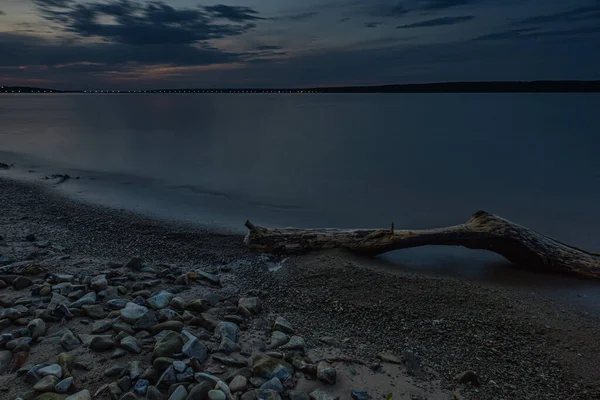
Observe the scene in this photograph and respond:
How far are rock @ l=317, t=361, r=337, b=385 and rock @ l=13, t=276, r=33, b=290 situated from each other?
3.31m

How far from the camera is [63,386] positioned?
2711mm

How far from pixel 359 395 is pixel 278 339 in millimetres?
941

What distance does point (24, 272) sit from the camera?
4.59 meters

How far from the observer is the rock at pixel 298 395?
2.89 metres

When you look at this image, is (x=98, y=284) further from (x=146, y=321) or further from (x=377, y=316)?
(x=377, y=316)

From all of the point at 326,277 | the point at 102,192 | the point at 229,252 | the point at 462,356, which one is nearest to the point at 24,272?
the point at 229,252

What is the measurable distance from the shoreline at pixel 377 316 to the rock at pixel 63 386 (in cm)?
10

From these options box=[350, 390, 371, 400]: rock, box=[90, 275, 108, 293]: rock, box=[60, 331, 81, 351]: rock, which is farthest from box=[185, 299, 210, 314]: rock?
box=[350, 390, 371, 400]: rock

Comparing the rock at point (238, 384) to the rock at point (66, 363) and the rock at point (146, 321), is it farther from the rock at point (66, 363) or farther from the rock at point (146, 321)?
the rock at point (66, 363)

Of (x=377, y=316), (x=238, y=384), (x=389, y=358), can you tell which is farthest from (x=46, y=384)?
(x=377, y=316)

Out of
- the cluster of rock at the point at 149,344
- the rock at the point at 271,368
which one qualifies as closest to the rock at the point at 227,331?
the cluster of rock at the point at 149,344

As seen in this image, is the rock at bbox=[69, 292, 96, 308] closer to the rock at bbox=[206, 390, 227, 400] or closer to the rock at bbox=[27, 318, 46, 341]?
the rock at bbox=[27, 318, 46, 341]

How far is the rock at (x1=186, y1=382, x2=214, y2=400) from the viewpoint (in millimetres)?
2693

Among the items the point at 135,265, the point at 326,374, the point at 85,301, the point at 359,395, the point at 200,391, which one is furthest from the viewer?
the point at 135,265
